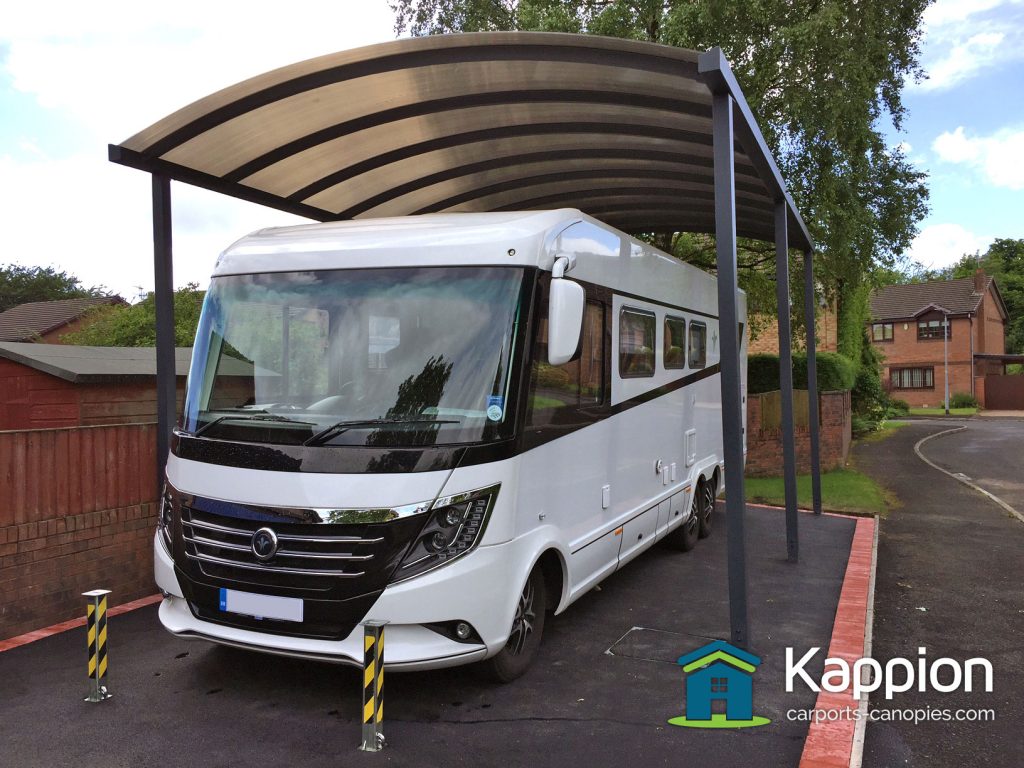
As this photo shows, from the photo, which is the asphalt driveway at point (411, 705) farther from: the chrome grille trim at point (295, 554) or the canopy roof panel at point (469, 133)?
the canopy roof panel at point (469, 133)

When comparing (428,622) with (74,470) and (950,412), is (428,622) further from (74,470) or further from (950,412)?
(950,412)

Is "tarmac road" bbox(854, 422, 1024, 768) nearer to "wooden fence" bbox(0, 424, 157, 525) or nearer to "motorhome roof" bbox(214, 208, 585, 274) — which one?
"motorhome roof" bbox(214, 208, 585, 274)

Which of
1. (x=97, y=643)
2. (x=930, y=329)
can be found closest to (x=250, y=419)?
(x=97, y=643)

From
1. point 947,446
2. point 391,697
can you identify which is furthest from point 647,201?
point 947,446

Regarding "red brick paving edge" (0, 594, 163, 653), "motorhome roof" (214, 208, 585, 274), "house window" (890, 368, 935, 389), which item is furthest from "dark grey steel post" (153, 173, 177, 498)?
"house window" (890, 368, 935, 389)

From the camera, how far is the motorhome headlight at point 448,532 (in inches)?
159

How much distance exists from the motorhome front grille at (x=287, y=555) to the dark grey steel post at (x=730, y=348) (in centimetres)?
234

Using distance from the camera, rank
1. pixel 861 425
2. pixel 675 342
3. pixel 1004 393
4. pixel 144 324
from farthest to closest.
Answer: pixel 1004 393 → pixel 861 425 → pixel 144 324 → pixel 675 342

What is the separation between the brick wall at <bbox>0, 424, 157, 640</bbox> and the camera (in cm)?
537

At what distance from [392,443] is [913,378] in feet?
179

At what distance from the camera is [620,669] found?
197 inches

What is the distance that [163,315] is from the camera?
654 cm

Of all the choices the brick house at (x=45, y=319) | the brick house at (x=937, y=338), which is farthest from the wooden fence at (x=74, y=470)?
the brick house at (x=937, y=338)

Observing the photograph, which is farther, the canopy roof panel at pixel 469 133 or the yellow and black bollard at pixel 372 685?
the canopy roof panel at pixel 469 133
